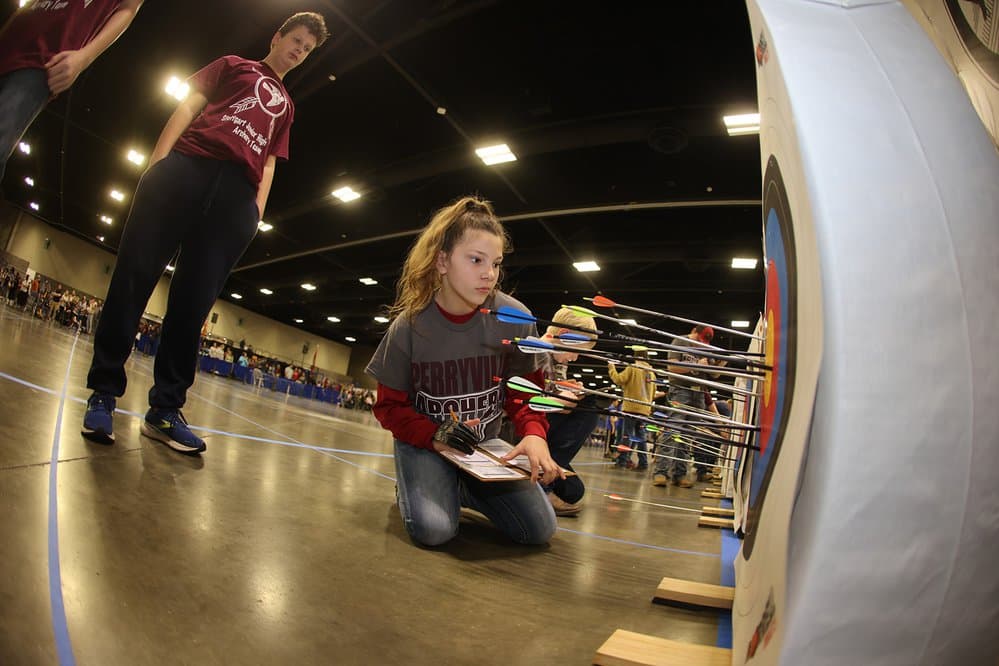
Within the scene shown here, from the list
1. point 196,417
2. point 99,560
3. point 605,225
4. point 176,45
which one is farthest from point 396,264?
point 99,560

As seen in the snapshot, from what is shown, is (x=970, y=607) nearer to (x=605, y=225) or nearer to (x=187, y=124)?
(x=187, y=124)

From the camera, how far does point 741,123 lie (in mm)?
4918

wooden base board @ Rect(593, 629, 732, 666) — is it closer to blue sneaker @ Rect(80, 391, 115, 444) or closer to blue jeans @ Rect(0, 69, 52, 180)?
blue sneaker @ Rect(80, 391, 115, 444)

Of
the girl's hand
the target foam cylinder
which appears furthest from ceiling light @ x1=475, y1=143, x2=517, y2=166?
the target foam cylinder

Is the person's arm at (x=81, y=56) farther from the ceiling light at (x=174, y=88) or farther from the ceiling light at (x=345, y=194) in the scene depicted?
the ceiling light at (x=345, y=194)

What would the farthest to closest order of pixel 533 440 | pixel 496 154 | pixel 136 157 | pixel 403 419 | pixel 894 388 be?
pixel 136 157, pixel 496 154, pixel 403 419, pixel 533 440, pixel 894 388

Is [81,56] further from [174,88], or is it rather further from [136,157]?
[136,157]

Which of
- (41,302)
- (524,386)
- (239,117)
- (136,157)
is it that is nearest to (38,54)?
(239,117)

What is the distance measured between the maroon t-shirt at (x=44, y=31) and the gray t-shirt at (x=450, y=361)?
1.13 metres

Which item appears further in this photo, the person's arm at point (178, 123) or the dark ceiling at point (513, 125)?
the dark ceiling at point (513, 125)

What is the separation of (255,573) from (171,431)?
1.04 m

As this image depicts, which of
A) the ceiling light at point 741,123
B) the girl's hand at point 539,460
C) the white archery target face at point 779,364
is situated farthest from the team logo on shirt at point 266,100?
the ceiling light at point 741,123

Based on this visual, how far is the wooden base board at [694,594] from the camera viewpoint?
98 centimetres

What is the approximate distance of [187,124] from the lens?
5.12 ft
